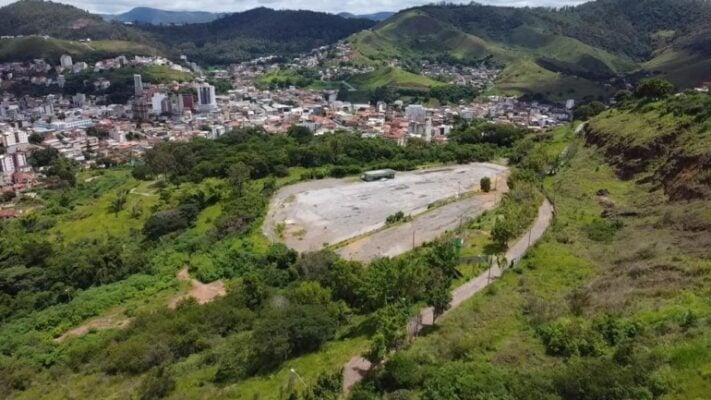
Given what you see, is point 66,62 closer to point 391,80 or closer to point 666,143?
point 391,80

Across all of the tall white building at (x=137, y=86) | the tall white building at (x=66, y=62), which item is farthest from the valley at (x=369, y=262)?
the tall white building at (x=66, y=62)

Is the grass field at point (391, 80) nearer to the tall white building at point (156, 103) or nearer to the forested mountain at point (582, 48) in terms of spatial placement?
the forested mountain at point (582, 48)

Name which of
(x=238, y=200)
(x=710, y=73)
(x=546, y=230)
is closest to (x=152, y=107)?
(x=238, y=200)

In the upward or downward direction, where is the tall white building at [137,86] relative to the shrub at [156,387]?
upward

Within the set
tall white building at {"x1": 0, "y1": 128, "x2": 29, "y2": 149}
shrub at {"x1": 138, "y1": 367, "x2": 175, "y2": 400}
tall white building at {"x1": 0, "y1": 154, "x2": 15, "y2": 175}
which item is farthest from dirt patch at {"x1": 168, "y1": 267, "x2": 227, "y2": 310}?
tall white building at {"x1": 0, "y1": 128, "x2": 29, "y2": 149}

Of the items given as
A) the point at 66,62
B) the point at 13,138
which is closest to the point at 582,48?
the point at 66,62

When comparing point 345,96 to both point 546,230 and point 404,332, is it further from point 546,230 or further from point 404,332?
point 404,332
